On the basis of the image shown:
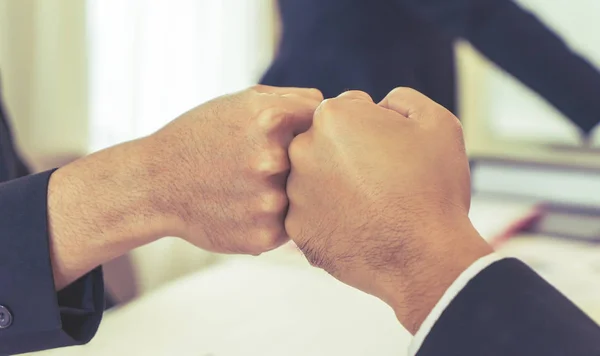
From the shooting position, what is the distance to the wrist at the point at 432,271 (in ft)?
1.69

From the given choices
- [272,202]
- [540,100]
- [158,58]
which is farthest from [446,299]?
[540,100]

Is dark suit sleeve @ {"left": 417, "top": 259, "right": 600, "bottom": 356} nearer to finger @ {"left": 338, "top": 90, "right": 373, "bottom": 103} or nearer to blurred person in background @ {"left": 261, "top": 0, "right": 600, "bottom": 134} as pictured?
finger @ {"left": 338, "top": 90, "right": 373, "bottom": 103}

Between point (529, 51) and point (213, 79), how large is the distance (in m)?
0.93

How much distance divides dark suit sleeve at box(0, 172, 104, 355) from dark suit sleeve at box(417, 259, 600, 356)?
37 centimetres

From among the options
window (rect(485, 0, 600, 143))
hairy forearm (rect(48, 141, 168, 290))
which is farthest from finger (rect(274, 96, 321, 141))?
window (rect(485, 0, 600, 143))

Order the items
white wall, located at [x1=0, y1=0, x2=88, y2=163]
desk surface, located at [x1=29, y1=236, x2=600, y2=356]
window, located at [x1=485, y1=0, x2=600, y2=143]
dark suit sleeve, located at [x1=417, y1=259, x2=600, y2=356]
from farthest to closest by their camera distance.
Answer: window, located at [x1=485, y1=0, x2=600, y2=143] < white wall, located at [x1=0, y1=0, x2=88, y2=163] < desk surface, located at [x1=29, y1=236, x2=600, y2=356] < dark suit sleeve, located at [x1=417, y1=259, x2=600, y2=356]

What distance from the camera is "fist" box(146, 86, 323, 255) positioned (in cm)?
62

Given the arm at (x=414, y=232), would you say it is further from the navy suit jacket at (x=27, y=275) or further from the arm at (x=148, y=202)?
the navy suit jacket at (x=27, y=275)

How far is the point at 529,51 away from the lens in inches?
45.6

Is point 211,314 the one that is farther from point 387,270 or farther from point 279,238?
point 387,270

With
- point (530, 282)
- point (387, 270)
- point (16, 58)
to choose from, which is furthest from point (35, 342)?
point (16, 58)

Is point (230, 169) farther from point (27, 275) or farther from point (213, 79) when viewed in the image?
point (213, 79)

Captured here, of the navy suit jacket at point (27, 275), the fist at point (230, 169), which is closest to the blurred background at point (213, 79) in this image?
the navy suit jacket at point (27, 275)

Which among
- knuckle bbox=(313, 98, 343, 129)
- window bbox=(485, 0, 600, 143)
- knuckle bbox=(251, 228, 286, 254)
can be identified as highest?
knuckle bbox=(313, 98, 343, 129)
